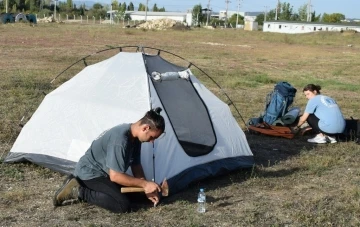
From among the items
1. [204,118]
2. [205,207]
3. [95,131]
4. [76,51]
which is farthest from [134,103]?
[76,51]

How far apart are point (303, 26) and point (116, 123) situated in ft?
257

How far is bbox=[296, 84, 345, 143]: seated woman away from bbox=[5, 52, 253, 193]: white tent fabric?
6.88ft

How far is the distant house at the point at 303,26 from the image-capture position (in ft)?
254

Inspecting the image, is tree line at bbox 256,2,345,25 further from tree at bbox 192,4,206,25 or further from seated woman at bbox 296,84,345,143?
seated woman at bbox 296,84,345,143

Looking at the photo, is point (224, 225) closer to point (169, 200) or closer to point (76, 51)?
point (169, 200)

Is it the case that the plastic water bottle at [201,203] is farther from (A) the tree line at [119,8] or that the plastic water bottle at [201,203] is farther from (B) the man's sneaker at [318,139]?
(A) the tree line at [119,8]

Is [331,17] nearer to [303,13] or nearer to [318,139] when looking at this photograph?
[303,13]

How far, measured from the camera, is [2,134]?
7.90 m

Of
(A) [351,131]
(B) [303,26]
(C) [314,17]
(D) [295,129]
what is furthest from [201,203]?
(C) [314,17]

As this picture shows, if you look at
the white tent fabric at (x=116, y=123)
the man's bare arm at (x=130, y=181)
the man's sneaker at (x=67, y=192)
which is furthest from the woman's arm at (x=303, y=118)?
the man's sneaker at (x=67, y=192)

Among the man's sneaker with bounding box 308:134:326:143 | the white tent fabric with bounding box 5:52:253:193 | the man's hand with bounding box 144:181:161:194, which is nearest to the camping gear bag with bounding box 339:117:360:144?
the man's sneaker with bounding box 308:134:326:143

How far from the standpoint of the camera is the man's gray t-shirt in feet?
16.3

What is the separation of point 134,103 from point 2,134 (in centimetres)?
270

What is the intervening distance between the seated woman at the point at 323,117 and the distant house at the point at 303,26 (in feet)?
227
